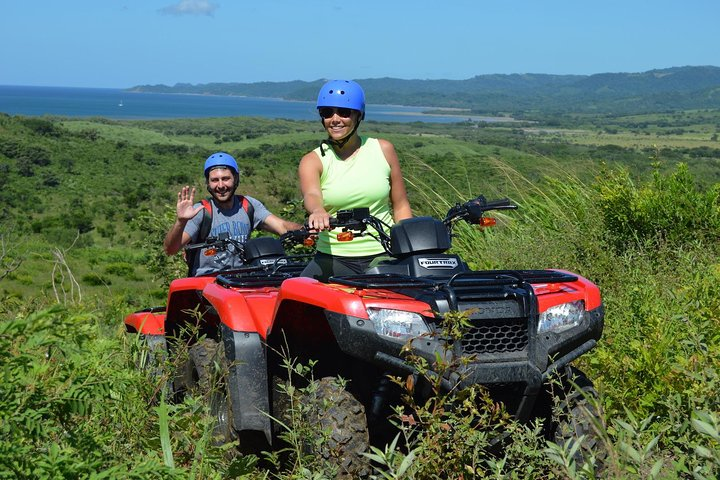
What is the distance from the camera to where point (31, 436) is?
3477 millimetres

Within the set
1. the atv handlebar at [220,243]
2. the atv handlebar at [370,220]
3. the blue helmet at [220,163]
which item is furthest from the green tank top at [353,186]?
the blue helmet at [220,163]

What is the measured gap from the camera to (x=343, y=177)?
5617 mm

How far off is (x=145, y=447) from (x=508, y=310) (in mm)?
1719

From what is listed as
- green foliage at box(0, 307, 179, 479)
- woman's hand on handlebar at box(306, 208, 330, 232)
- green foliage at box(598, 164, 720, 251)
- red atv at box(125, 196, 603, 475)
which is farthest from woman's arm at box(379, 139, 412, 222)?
green foliage at box(598, 164, 720, 251)

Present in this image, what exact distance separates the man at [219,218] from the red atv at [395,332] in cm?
142

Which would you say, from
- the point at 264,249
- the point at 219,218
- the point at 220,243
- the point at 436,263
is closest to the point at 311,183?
the point at 264,249

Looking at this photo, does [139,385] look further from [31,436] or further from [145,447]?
[31,436]

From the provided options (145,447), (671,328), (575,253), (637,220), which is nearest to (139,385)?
(145,447)

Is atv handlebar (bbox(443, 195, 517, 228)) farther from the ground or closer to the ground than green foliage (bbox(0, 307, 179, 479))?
farther from the ground

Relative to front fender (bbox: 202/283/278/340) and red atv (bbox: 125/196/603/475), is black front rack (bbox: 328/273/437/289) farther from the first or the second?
front fender (bbox: 202/283/278/340)

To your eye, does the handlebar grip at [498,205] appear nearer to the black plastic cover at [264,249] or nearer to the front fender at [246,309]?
the front fender at [246,309]

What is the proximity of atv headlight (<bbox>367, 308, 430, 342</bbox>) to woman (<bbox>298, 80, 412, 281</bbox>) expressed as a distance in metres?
1.28

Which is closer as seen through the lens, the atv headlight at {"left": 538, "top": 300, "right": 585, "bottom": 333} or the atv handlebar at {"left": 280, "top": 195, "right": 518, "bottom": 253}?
the atv headlight at {"left": 538, "top": 300, "right": 585, "bottom": 333}

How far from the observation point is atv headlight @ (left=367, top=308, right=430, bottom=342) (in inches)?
164
